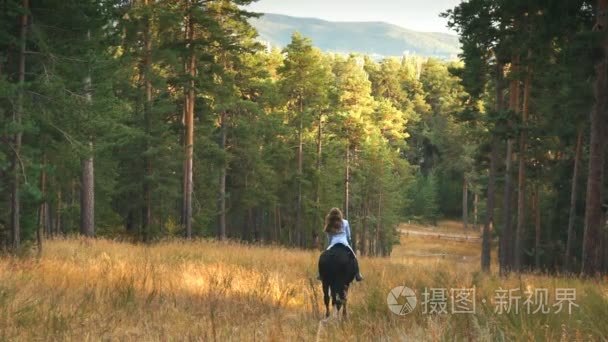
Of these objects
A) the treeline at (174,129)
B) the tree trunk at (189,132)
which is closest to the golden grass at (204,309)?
Answer: the treeline at (174,129)

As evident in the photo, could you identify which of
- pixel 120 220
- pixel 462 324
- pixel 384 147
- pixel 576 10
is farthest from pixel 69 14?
pixel 384 147

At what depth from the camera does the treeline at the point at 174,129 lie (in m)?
11.7

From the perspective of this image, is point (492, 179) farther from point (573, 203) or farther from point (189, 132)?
point (189, 132)

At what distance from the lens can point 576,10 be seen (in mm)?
14023

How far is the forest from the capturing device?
1195 cm

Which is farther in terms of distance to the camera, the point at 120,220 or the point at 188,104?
the point at 120,220

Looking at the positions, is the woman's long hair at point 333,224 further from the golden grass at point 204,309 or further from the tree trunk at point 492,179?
the tree trunk at point 492,179

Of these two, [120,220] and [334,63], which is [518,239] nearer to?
[120,220]

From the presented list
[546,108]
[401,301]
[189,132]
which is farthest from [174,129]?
[401,301]

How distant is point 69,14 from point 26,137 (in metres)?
3.09

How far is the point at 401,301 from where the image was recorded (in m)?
6.98

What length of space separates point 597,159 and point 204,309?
10.6 metres

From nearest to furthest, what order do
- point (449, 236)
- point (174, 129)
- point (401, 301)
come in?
1. point (401, 301)
2. point (174, 129)
3. point (449, 236)

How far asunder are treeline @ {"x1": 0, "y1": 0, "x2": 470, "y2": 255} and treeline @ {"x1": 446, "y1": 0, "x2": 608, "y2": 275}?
419 cm
